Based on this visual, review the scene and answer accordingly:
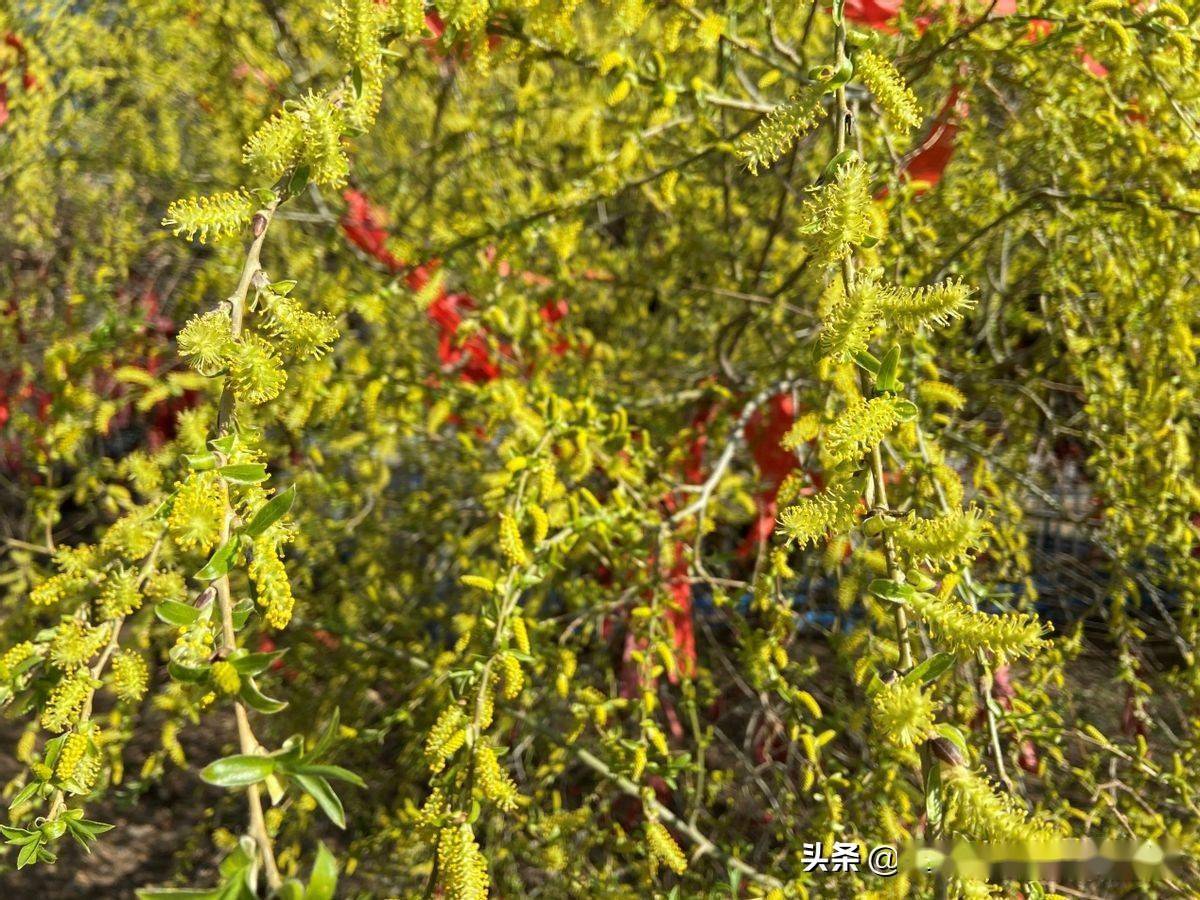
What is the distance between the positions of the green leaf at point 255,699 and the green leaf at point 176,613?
63 millimetres

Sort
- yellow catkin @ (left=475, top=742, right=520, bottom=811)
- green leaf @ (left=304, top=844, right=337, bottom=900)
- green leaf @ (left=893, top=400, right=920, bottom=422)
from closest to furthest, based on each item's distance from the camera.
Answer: green leaf @ (left=304, top=844, right=337, bottom=900)
green leaf @ (left=893, top=400, right=920, bottom=422)
yellow catkin @ (left=475, top=742, right=520, bottom=811)

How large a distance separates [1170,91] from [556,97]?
1480mm

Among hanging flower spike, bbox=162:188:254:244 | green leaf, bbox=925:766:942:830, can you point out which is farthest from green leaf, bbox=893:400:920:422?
hanging flower spike, bbox=162:188:254:244

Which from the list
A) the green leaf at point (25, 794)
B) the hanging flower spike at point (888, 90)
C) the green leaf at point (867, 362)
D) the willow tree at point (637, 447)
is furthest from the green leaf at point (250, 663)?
the hanging flower spike at point (888, 90)

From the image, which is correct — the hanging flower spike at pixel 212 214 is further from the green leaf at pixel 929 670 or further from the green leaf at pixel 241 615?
the green leaf at pixel 929 670

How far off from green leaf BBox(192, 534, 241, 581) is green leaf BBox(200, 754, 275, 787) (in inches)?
4.9

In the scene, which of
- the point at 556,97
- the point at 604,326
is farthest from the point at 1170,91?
the point at 604,326

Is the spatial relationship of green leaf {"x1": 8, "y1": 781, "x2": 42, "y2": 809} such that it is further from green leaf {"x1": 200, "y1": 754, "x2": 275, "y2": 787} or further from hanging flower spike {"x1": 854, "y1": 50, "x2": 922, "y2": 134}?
hanging flower spike {"x1": 854, "y1": 50, "x2": 922, "y2": 134}

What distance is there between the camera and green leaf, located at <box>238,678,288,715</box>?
60cm

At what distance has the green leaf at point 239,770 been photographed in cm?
54

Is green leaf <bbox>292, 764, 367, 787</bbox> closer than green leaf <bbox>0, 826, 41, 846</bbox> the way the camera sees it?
Yes

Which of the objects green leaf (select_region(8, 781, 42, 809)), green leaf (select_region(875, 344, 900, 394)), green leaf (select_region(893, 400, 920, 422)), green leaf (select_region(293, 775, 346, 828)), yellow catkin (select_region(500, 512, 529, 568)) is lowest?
green leaf (select_region(8, 781, 42, 809))

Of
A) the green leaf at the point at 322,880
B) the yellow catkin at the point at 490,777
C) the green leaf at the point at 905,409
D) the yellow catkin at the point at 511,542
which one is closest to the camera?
the green leaf at the point at 322,880

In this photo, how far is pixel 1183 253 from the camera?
1.40 meters
